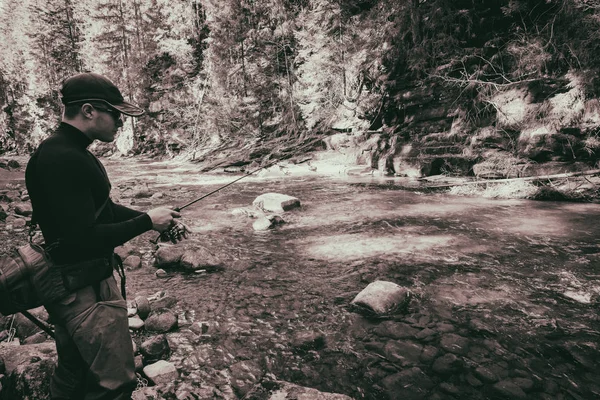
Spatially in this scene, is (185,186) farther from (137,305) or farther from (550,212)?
(550,212)

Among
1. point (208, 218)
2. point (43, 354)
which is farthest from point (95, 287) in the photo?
point (208, 218)

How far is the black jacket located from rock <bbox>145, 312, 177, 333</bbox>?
6.57ft

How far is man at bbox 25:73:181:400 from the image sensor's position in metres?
1.70

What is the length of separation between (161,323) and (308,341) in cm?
156

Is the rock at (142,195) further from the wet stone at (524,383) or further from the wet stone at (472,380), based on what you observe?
the wet stone at (524,383)

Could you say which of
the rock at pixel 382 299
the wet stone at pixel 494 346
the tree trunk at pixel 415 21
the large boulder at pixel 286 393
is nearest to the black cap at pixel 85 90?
the large boulder at pixel 286 393

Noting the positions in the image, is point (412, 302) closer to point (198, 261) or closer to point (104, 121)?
point (198, 261)

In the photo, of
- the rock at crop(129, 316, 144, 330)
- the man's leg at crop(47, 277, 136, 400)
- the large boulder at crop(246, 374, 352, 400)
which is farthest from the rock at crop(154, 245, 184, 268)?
the man's leg at crop(47, 277, 136, 400)

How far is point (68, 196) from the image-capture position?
5.56 ft

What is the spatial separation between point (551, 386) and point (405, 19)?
1572 centimetres

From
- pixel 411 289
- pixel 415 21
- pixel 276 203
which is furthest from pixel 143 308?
pixel 415 21

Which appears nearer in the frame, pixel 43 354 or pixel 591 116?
pixel 43 354

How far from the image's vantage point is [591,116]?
9172 millimetres

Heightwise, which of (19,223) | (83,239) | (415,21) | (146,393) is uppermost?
(415,21)
